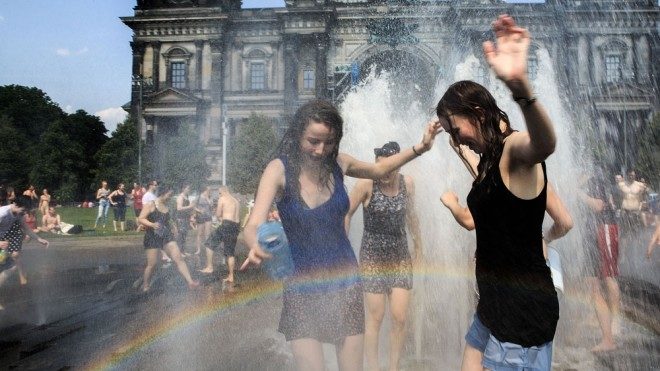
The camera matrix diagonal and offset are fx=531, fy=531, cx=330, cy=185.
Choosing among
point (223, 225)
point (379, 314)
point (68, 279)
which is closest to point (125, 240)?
point (68, 279)

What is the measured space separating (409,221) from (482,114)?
269cm

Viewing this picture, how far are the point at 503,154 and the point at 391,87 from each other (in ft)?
172

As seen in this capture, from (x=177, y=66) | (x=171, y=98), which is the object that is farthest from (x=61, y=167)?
(x=177, y=66)

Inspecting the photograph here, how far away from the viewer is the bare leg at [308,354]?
2.64 metres

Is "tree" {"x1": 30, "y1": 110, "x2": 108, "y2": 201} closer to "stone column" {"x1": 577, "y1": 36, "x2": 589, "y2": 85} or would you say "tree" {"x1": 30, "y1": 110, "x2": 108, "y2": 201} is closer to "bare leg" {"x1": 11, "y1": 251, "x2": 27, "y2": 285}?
"bare leg" {"x1": 11, "y1": 251, "x2": 27, "y2": 285}

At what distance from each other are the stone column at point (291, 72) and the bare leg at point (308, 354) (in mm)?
50931

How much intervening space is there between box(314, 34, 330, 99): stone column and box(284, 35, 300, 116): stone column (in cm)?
214

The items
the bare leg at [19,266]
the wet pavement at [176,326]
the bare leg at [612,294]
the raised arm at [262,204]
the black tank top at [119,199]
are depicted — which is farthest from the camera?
the black tank top at [119,199]

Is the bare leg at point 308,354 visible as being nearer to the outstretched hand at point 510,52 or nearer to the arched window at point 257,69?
the outstretched hand at point 510,52

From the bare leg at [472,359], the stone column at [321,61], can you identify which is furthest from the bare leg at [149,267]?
the stone column at [321,61]

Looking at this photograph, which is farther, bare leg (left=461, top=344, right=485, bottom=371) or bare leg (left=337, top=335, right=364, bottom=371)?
bare leg (left=337, top=335, right=364, bottom=371)

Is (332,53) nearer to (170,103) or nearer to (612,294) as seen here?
(170,103)

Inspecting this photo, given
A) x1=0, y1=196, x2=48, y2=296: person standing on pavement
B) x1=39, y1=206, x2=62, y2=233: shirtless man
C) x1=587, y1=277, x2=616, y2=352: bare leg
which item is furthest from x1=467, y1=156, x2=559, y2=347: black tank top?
x1=39, y1=206, x2=62, y2=233: shirtless man

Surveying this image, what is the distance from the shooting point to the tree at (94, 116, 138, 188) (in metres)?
45.6
